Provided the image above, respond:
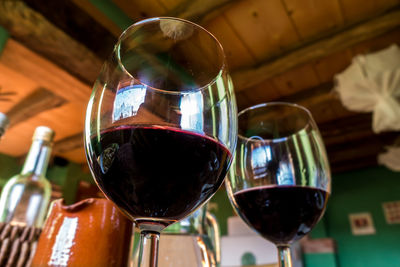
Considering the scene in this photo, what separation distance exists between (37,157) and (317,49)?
2025 mm

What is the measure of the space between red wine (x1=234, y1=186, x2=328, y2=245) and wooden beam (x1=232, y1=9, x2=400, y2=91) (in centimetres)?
193

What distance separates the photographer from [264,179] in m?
0.44

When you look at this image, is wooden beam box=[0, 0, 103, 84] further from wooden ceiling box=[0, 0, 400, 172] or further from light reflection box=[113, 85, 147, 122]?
light reflection box=[113, 85, 147, 122]

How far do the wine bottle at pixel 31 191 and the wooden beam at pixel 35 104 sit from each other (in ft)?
5.95

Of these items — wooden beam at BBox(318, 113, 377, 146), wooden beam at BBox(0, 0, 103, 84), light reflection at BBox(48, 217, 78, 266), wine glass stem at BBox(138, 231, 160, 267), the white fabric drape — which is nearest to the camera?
wine glass stem at BBox(138, 231, 160, 267)

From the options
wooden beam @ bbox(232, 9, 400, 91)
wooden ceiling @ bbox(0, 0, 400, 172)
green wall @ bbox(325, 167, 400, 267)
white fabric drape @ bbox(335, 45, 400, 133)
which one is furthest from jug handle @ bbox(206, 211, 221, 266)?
green wall @ bbox(325, 167, 400, 267)

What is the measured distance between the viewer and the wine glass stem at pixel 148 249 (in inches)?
8.8

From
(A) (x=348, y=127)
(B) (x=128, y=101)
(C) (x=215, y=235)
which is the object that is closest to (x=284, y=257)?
(C) (x=215, y=235)

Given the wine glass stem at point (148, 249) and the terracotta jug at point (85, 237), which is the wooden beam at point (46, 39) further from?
the wine glass stem at point (148, 249)

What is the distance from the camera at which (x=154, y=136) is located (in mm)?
245

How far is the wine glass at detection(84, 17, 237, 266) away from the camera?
0.80 ft

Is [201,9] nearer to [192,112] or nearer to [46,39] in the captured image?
[46,39]

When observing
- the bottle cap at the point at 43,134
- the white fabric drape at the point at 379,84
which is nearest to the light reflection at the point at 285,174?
the bottle cap at the point at 43,134

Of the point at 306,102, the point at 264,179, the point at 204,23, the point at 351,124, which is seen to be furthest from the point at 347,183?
the point at 264,179
